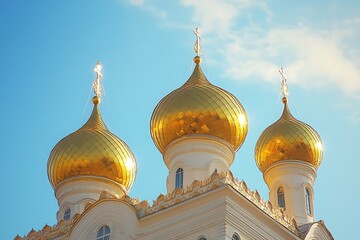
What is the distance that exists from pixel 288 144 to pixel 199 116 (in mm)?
3509

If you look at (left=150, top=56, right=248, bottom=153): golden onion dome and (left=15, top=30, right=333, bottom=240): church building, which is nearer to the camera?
(left=15, top=30, right=333, bottom=240): church building

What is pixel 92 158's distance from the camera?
84.2 feet

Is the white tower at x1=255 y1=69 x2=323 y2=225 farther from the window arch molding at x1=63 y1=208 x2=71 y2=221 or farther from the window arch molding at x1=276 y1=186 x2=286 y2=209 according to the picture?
the window arch molding at x1=63 y1=208 x2=71 y2=221

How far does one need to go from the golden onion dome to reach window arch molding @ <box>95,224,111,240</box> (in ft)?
10.3

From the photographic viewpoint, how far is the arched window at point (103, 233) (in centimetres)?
2202

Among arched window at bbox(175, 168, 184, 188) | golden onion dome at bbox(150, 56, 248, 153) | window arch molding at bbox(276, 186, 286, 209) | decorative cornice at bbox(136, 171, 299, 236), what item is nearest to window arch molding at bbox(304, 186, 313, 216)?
window arch molding at bbox(276, 186, 286, 209)

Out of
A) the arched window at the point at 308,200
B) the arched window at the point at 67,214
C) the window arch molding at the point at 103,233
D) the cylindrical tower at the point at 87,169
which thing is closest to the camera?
the window arch molding at the point at 103,233

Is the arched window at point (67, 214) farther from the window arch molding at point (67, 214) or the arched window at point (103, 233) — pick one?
the arched window at point (103, 233)

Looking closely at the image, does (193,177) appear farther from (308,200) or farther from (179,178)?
(308,200)

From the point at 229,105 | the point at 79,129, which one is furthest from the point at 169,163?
the point at 79,129

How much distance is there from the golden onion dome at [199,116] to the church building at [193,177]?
3 centimetres

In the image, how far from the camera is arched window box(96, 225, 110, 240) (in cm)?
2202

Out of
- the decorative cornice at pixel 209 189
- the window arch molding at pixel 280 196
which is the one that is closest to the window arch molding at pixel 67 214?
the decorative cornice at pixel 209 189

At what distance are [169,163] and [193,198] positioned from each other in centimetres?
358
